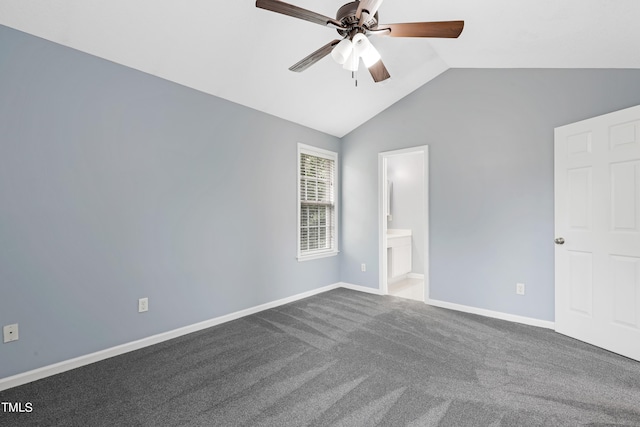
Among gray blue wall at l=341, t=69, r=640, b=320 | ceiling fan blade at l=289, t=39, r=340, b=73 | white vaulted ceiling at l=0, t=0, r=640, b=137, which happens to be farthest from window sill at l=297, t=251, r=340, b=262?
ceiling fan blade at l=289, t=39, r=340, b=73

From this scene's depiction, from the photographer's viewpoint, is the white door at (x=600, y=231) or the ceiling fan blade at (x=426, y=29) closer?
the ceiling fan blade at (x=426, y=29)

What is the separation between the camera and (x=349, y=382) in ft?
6.93

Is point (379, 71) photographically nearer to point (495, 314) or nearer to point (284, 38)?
point (284, 38)

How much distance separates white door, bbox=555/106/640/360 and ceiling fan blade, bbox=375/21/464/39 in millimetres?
1876

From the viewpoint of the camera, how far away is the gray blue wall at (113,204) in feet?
6.94

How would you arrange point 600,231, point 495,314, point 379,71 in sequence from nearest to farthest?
point 379,71
point 600,231
point 495,314

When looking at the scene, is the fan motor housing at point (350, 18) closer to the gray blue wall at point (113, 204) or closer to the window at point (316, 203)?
the gray blue wall at point (113, 204)

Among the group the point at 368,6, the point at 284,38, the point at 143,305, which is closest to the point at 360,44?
the point at 368,6

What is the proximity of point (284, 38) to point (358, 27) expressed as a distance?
1152 mm

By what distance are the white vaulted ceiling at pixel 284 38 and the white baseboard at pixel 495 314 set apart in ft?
8.38

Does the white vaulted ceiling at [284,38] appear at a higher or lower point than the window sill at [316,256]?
higher

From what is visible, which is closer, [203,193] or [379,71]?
[379,71]

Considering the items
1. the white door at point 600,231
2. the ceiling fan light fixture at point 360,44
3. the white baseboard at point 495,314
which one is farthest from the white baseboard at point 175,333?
the ceiling fan light fixture at point 360,44

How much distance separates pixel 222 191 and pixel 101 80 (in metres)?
1.42
